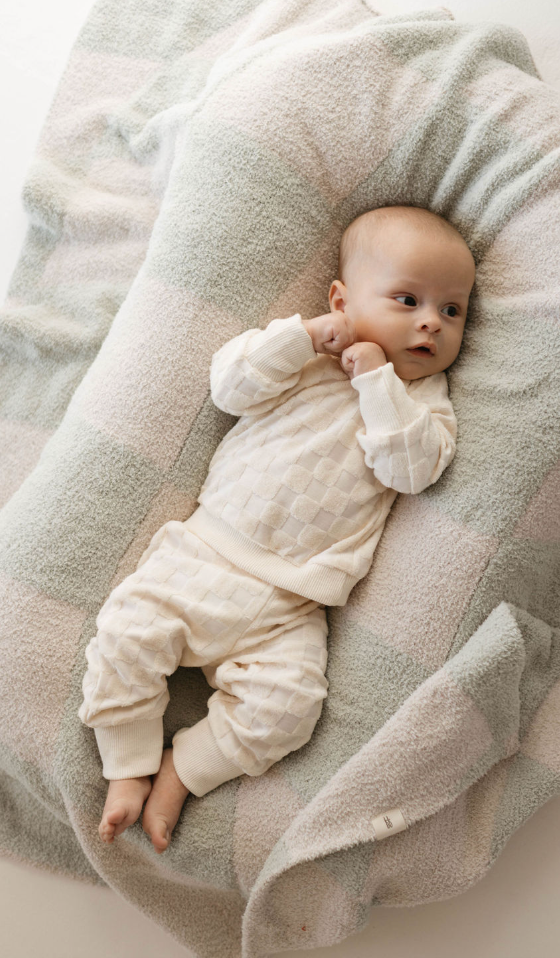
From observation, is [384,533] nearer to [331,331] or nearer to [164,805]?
[331,331]

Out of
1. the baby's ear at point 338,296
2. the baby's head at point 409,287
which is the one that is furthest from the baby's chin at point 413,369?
the baby's ear at point 338,296

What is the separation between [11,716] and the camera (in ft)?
3.63

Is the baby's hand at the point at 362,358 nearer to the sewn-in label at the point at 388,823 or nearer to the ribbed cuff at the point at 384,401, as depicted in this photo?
the ribbed cuff at the point at 384,401

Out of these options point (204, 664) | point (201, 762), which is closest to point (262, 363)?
point (204, 664)

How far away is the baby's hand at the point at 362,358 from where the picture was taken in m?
1.12

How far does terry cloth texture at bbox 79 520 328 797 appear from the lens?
1.07 metres

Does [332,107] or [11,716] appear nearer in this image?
[11,716]

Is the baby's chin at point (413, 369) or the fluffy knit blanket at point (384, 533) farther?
the baby's chin at point (413, 369)

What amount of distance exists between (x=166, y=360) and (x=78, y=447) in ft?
0.65

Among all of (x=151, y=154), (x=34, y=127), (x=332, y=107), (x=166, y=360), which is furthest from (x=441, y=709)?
(x=34, y=127)

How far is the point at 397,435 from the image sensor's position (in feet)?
3.55

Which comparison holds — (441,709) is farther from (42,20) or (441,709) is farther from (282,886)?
(42,20)

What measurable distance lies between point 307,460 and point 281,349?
0.17 m

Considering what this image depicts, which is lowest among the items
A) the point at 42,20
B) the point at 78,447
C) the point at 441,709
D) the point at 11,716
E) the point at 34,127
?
the point at 11,716
